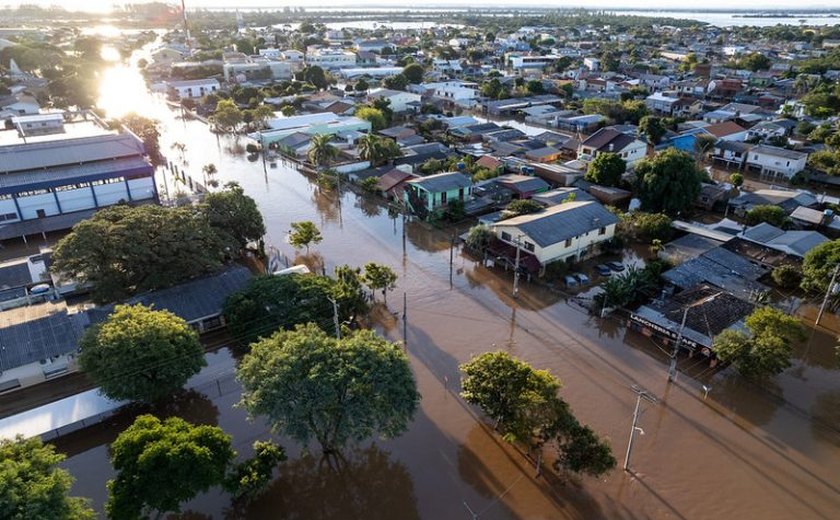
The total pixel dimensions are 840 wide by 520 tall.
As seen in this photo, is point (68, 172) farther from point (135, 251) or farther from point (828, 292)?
point (828, 292)

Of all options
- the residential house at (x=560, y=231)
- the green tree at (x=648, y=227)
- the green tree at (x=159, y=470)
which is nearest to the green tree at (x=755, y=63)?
the green tree at (x=648, y=227)

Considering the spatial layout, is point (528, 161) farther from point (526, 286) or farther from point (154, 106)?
point (154, 106)

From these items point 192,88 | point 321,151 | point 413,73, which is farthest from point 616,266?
point 192,88

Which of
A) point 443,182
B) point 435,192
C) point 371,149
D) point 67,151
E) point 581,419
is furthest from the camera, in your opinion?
point 371,149

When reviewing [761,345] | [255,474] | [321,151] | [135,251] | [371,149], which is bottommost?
[255,474]

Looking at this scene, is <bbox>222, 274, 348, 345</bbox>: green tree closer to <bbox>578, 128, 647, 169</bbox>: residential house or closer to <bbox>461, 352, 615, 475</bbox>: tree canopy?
<bbox>461, 352, 615, 475</bbox>: tree canopy

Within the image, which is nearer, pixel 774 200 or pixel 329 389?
pixel 329 389
